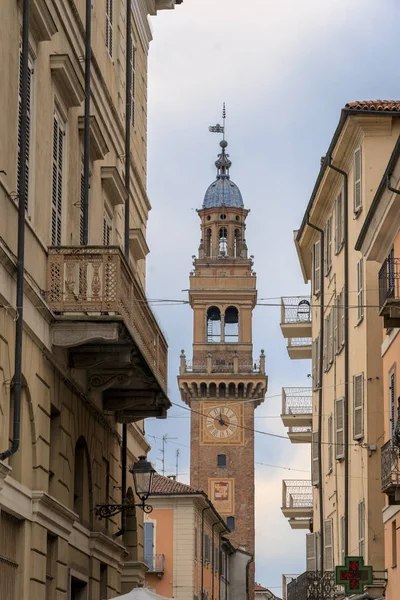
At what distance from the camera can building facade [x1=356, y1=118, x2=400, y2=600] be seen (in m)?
21.5

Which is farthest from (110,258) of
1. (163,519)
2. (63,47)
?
(163,519)

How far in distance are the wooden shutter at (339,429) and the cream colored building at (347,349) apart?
23mm

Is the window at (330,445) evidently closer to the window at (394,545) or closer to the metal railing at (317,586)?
the metal railing at (317,586)

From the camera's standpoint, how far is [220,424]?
94.6 metres

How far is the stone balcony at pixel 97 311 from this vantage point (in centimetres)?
1739

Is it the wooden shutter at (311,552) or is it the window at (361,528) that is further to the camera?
the wooden shutter at (311,552)

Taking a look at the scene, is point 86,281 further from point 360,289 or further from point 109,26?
point 360,289

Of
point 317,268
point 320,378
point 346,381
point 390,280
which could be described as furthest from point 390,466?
point 317,268

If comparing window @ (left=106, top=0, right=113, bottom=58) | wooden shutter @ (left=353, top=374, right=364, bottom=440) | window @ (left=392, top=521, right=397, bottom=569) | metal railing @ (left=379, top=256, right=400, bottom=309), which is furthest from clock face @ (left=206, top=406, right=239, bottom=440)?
window @ (left=106, top=0, right=113, bottom=58)

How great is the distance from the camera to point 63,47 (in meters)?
19.2

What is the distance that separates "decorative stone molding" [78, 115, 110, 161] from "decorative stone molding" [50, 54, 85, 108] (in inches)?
20.1

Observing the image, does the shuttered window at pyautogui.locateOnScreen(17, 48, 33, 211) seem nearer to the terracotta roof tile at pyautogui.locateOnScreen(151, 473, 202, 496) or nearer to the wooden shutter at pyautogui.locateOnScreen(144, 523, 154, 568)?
the terracotta roof tile at pyautogui.locateOnScreen(151, 473, 202, 496)

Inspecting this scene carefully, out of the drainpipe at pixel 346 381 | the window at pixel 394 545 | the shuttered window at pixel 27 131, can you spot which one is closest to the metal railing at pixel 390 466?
the window at pixel 394 545

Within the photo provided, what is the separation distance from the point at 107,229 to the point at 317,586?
528 inches
